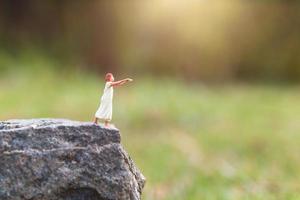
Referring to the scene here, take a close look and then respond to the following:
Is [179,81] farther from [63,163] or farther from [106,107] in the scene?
[63,163]

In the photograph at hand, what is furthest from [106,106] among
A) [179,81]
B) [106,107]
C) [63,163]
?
[179,81]

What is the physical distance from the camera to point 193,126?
45.4ft

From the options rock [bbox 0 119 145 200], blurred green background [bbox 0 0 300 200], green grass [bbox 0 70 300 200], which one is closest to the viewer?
rock [bbox 0 119 145 200]

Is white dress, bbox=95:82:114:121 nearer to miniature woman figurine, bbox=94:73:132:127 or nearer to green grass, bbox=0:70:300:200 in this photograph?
miniature woman figurine, bbox=94:73:132:127

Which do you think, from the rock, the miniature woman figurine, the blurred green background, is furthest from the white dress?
the blurred green background

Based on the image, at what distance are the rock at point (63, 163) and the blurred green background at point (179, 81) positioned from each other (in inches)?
142

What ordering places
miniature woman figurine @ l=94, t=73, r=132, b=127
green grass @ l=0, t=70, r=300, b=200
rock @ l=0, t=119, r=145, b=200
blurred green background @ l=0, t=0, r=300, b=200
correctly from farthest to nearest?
1. blurred green background @ l=0, t=0, r=300, b=200
2. green grass @ l=0, t=70, r=300, b=200
3. miniature woman figurine @ l=94, t=73, r=132, b=127
4. rock @ l=0, t=119, r=145, b=200

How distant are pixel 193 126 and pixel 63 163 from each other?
9.87 m

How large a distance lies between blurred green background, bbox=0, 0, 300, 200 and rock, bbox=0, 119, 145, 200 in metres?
3.60

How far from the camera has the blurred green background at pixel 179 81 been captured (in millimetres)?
9969

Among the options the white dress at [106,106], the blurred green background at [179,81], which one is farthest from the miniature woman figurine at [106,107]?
the blurred green background at [179,81]

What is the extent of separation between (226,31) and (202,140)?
13079mm

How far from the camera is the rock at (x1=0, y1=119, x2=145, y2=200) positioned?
3.97 meters

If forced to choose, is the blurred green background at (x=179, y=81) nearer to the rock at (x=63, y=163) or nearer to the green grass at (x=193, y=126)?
the green grass at (x=193, y=126)
